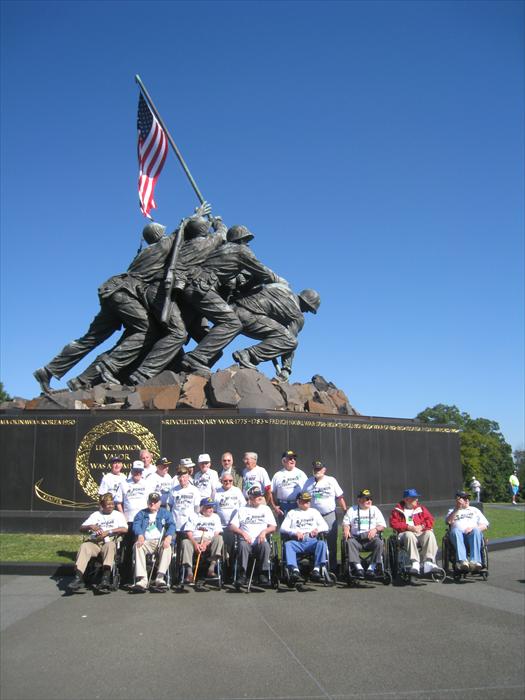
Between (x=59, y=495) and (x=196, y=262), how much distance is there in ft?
21.6

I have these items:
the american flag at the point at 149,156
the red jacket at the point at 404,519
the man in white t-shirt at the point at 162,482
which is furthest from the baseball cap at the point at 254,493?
the american flag at the point at 149,156

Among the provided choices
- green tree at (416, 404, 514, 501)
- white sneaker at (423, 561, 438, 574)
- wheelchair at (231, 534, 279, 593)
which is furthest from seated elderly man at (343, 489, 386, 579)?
green tree at (416, 404, 514, 501)

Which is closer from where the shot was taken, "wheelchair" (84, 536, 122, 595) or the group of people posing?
"wheelchair" (84, 536, 122, 595)

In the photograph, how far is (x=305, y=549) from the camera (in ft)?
24.8

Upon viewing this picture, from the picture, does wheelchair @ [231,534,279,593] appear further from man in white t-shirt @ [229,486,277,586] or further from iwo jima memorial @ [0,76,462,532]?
iwo jima memorial @ [0,76,462,532]

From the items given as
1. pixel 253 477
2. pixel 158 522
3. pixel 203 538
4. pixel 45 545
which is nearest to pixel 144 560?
pixel 158 522

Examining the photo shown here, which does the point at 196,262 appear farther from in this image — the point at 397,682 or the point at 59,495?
the point at 397,682

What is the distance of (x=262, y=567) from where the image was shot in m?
7.44

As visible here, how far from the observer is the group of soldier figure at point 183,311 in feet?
49.5

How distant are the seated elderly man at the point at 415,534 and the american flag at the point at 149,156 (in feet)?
39.9

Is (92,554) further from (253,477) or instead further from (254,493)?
(253,477)

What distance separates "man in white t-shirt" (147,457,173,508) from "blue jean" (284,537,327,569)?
6.04 feet

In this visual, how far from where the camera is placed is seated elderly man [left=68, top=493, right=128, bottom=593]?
7.32m

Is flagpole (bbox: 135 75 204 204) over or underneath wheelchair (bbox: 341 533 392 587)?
over
